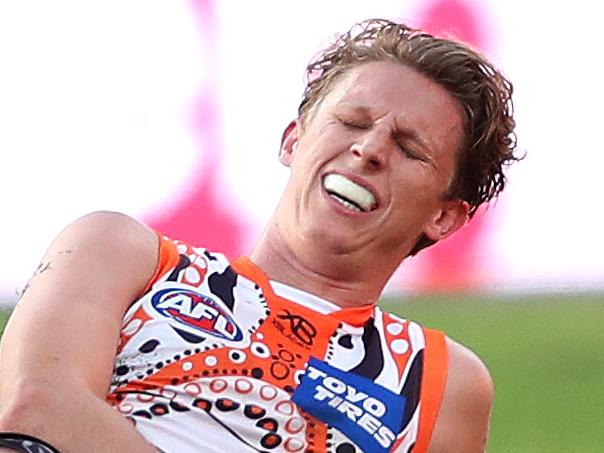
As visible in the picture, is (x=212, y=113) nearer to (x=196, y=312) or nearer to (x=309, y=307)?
(x=309, y=307)

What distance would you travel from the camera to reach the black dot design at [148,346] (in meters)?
3.51

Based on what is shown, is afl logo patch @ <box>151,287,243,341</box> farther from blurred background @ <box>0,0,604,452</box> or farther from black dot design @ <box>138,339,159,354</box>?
blurred background @ <box>0,0,604,452</box>

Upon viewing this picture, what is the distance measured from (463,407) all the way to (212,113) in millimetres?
5198

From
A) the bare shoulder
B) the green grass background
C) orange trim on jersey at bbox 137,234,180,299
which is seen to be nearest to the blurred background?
the green grass background

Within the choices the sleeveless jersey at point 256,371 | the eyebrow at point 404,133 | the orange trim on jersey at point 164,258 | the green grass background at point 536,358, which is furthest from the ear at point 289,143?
the green grass background at point 536,358

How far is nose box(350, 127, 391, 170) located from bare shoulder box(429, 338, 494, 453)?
1.37 ft

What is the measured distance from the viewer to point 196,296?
11.9 ft

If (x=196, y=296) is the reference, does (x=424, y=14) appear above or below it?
below

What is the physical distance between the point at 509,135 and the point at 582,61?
546 cm

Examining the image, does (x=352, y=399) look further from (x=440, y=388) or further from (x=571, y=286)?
(x=571, y=286)

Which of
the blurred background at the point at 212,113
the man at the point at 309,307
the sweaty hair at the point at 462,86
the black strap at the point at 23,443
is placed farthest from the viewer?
the blurred background at the point at 212,113

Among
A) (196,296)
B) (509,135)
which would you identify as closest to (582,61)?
(509,135)

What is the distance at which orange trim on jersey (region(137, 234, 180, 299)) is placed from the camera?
360 centimetres

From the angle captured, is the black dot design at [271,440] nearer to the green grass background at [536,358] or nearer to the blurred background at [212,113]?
the green grass background at [536,358]
